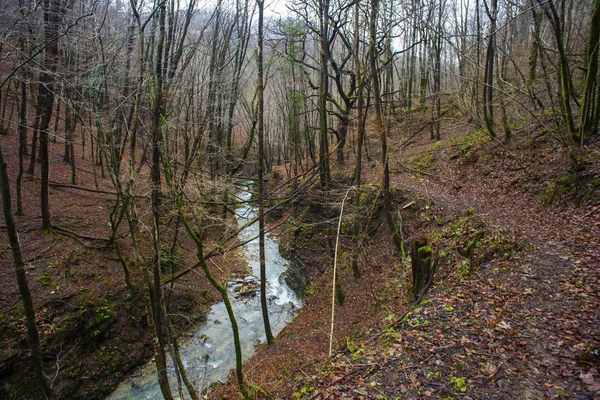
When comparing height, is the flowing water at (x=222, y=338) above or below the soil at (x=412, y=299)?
below

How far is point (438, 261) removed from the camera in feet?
26.6

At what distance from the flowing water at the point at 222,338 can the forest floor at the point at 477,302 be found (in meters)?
0.93

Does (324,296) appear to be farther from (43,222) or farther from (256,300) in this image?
(43,222)

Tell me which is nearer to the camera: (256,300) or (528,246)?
(528,246)

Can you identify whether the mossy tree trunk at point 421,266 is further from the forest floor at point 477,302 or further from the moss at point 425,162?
the moss at point 425,162

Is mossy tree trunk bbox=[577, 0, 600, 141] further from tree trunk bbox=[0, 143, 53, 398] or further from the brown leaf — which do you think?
tree trunk bbox=[0, 143, 53, 398]

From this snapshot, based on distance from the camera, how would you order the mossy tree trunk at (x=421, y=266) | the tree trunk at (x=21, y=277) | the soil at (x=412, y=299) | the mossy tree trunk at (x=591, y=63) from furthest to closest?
the mossy tree trunk at (x=591, y=63) → the mossy tree trunk at (x=421, y=266) → the tree trunk at (x=21, y=277) → the soil at (x=412, y=299)

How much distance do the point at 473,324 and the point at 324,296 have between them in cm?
625

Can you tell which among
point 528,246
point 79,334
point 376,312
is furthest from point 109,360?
point 528,246

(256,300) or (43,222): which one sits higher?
(43,222)

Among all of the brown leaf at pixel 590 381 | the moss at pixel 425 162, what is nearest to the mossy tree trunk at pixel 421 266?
the brown leaf at pixel 590 381

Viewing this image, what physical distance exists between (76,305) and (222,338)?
167 inches

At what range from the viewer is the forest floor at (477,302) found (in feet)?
13.7

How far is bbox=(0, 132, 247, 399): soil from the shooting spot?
742cm
